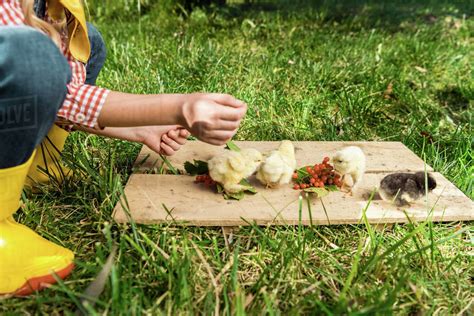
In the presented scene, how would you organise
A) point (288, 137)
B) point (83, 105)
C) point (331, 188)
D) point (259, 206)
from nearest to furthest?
point (83, 105) → point (259, 206) → point (331, 188) → point (288, 137)

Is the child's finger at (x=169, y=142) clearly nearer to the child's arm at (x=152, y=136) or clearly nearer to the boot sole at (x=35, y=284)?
the child's arm at (x=152, y=136)

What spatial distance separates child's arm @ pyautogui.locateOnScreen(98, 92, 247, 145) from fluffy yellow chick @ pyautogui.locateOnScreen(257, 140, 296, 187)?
31 centimetres

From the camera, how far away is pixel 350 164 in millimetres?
1569

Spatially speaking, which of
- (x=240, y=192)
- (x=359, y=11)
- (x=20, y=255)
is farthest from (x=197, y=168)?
(x=359, y=11)

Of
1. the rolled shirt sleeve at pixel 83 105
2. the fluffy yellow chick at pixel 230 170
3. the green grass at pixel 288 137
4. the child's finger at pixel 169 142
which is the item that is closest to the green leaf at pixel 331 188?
the green grass at pixel 288 137

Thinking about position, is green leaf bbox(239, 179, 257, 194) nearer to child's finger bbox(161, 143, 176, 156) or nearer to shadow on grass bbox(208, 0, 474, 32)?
child's finger bbox(161, 143, 176, 156)

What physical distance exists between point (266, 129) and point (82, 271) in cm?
108

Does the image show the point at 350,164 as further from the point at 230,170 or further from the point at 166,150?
the point at 166,150

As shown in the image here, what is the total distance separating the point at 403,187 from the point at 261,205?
398 millimetres

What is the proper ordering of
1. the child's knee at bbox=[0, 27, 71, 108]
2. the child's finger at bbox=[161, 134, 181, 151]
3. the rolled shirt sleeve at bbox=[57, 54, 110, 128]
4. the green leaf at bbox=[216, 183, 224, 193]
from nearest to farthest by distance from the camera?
the child's knee at bbox=[0, 27, 71, 108], the rolled shirt sleeve at bbox=[57, 54, 110, 128], the green leaf at bbox=[216, 183, 224, 193], the child's finger at bbox=[161, 134, 181, 151]

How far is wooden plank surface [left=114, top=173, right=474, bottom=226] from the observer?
4.73 feet

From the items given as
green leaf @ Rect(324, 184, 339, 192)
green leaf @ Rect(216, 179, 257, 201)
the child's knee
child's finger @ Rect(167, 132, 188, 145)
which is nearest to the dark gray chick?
green leaf @ Rect(324, 184, 339, 192)

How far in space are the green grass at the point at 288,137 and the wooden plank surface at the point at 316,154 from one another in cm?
A: 9

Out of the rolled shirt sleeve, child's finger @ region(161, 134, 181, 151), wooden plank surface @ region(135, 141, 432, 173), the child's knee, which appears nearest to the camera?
the child's knee
